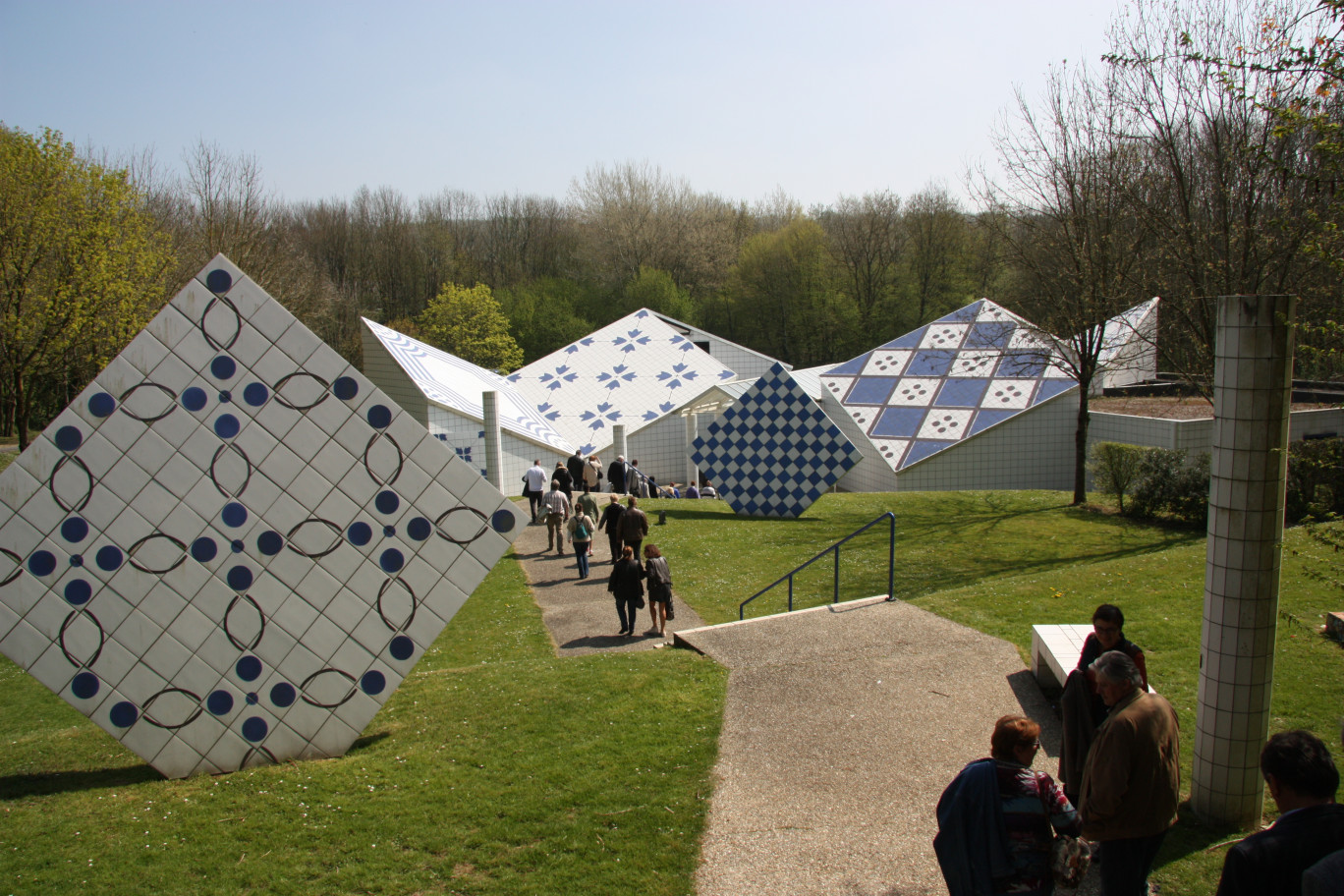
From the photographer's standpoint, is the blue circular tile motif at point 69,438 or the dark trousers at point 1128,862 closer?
the dark trousers at point 1128,862

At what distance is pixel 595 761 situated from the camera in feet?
20.4

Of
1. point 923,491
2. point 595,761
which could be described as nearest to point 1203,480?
point 923,491

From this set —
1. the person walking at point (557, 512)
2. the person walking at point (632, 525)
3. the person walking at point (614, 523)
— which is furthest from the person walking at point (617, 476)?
the person walking at point (632, 525)

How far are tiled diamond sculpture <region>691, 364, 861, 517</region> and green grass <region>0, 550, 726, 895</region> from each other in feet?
29.3

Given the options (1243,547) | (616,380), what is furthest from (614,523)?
(616,380)

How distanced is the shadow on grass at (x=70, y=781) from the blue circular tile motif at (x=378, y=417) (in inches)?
123

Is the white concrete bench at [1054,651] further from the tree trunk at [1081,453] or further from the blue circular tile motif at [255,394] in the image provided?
the tree trunk at [1081,453]

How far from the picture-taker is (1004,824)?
3443mm

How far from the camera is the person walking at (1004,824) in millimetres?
3432

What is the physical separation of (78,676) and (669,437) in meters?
17.4

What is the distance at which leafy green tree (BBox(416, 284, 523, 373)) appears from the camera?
4438 centimetres

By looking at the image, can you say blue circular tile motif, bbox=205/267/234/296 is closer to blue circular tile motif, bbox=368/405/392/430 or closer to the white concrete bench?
blue circular tile motif, bbox=368/405/392/430

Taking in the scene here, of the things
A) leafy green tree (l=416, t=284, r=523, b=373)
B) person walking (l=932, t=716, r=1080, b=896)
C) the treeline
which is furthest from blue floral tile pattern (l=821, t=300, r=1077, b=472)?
leafy green tree (l=416, t=284, r=523, b=373)

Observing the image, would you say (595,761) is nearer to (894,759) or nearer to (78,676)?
(894,759)
